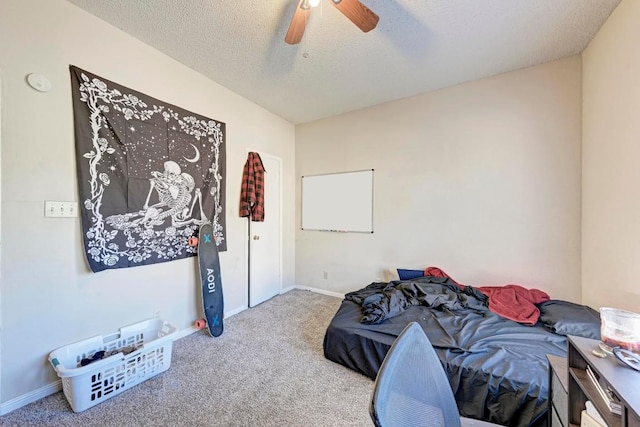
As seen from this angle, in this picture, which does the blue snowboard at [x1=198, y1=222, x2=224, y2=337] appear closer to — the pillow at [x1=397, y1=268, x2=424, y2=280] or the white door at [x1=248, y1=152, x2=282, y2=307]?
the white door at [x1=248, y1=152, x2=282, y2=307]

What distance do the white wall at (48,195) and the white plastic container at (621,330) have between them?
2.88 metres

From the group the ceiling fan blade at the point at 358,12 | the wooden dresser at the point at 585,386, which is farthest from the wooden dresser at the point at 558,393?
the ceiling fan blade at the point at 358,12

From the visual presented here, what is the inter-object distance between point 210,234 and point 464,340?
2489 millimetres

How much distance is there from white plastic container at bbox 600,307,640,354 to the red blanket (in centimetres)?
138

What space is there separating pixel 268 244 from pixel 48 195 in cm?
229

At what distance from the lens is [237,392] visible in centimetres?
170

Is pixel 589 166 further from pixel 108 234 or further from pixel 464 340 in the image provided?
pixel 108 234

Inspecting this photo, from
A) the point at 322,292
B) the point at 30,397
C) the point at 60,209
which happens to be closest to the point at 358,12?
the point at 60,209

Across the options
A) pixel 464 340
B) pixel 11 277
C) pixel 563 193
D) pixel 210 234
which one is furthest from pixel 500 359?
pixel 11 277

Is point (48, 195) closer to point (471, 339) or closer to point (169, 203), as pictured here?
point (169, 203)

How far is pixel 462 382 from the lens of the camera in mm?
1505

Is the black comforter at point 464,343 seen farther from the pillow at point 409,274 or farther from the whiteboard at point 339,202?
the whiteboard at point 339,202

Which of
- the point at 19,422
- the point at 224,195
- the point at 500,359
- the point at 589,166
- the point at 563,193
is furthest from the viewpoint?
the point at 224,195

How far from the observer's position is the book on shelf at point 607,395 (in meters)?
0.69
